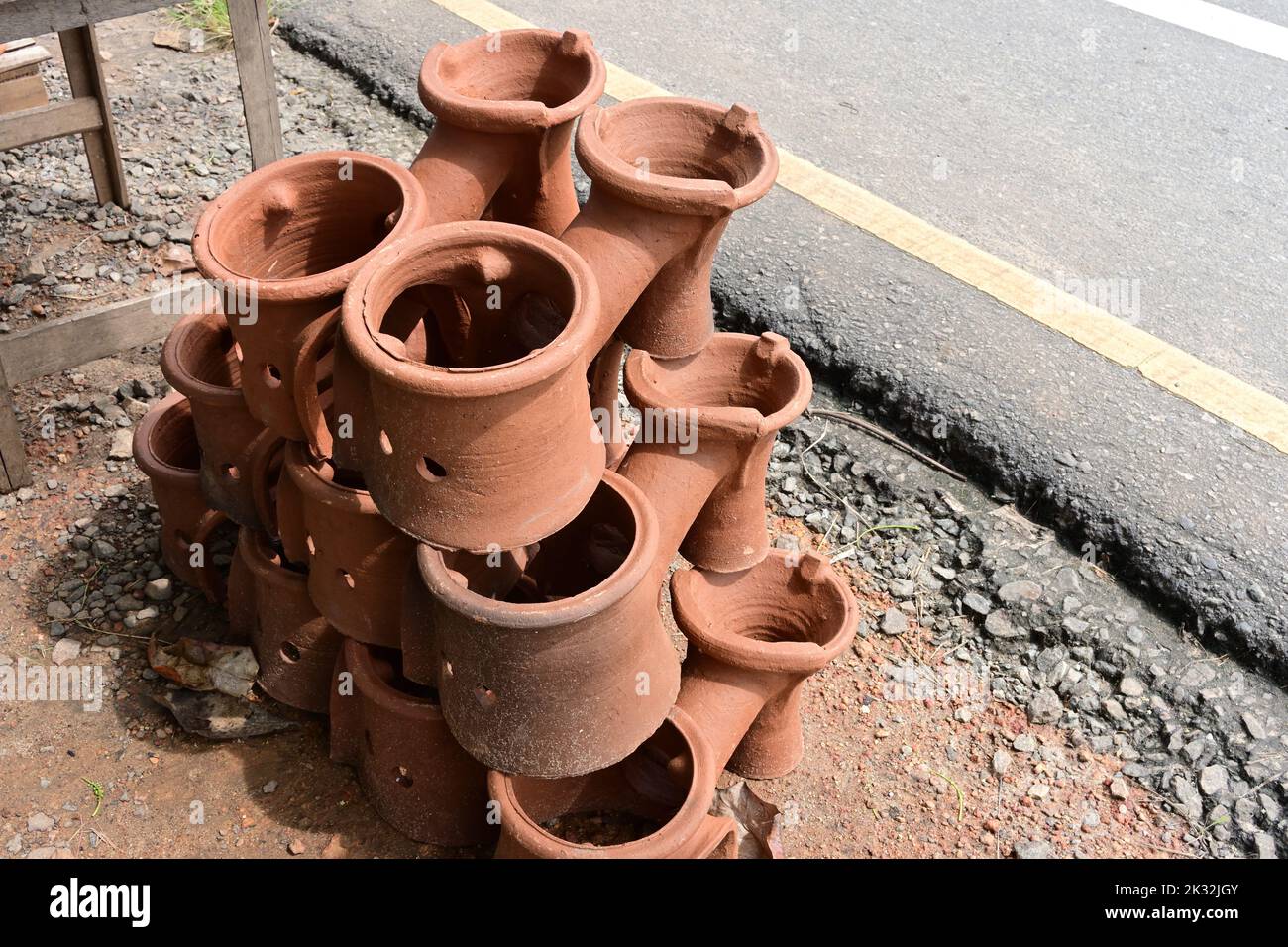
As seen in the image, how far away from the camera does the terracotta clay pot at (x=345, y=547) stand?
94.6 inches

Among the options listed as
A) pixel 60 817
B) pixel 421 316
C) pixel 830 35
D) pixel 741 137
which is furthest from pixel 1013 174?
pixel 60 817

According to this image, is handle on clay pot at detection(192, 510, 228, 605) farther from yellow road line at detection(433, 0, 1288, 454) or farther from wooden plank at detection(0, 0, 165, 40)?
yellow road line at detection(433, 0, 1288, 454)

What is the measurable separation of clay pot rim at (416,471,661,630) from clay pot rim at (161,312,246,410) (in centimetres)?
77

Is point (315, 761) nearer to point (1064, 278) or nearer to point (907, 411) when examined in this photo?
point (907, 411)

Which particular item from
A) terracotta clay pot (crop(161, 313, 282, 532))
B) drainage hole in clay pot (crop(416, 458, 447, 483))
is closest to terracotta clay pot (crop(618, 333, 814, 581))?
drainage hole in clay pot (crop(416, 458, 447, 483))

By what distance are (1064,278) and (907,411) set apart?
42.2 inches

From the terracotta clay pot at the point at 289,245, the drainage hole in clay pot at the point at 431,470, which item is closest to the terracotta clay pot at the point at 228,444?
the terracotta clay pot at the point at 289,245

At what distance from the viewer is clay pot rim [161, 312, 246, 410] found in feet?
9.01

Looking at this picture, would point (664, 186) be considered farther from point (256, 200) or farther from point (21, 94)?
point (21, 94)

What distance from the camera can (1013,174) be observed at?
4879mm

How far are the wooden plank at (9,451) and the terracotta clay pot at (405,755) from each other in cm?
141

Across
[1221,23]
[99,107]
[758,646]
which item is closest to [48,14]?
[99,107]

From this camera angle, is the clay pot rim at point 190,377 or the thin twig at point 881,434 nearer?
the clay pot rim at point 190,377

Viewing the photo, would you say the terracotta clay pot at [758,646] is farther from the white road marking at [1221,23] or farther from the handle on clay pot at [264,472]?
the white road marking at [1221,23]
